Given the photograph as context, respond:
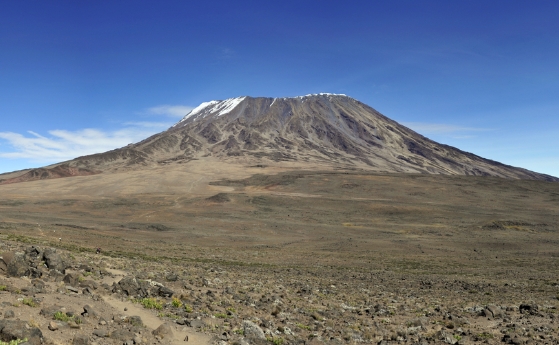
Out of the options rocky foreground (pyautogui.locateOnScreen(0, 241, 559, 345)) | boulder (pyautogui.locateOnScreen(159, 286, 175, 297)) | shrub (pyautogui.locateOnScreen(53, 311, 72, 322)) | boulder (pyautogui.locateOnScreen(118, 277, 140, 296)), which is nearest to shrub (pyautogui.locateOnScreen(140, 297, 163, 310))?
rocky foreground (pyautogui.locateOnScreen(0, 241, 559, 345))

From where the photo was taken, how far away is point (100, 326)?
9.93m

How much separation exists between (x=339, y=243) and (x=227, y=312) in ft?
117

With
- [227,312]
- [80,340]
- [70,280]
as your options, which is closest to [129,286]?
[70,280]

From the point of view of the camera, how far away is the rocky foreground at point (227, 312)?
9781 mm

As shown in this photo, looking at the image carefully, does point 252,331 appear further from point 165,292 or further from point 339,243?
point 339,243

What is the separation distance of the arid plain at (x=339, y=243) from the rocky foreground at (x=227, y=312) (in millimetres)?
137

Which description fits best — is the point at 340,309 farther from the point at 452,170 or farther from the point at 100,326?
the point at 452,170

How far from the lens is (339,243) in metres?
47.6

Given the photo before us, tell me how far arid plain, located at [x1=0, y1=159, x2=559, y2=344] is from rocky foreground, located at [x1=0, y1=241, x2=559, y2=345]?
0.45ft

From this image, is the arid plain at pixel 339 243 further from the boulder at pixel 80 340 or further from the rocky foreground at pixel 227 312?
the boulder at pixel 80 340

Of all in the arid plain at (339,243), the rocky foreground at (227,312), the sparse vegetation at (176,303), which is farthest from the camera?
the arid plain at (339,243)

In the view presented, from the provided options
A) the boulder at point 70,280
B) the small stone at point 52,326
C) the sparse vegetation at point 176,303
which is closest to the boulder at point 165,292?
the sparse vegetation at point 176,303

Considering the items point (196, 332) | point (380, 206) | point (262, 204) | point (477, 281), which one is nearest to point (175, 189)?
point (262, 204)

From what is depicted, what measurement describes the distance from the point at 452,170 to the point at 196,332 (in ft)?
646
